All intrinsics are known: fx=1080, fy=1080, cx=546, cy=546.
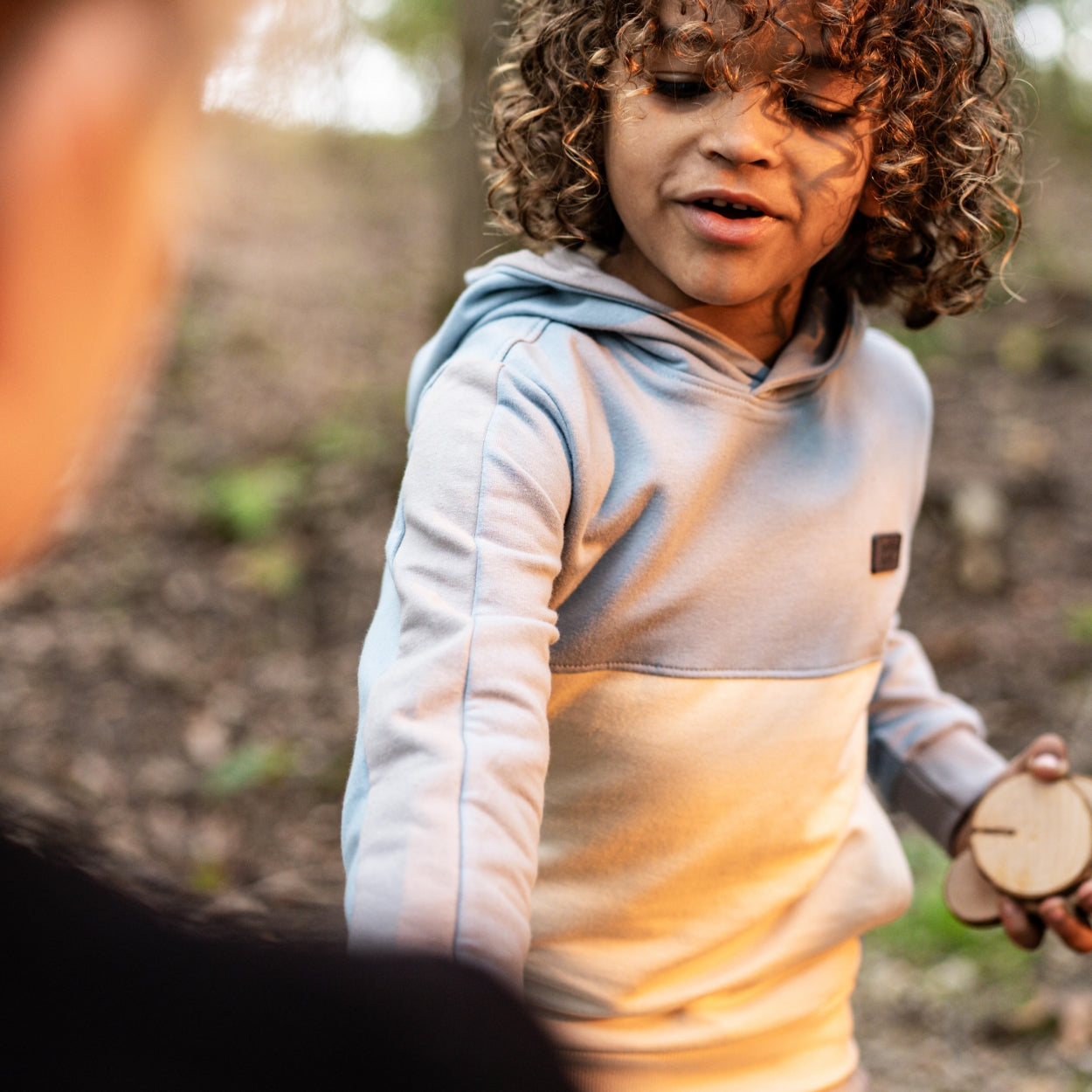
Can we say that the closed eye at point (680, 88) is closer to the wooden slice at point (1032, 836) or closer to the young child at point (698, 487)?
the young child at point (698, 487)

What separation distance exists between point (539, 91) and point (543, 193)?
146 mm

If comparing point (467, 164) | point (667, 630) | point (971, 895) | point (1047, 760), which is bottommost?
point (971, 895)

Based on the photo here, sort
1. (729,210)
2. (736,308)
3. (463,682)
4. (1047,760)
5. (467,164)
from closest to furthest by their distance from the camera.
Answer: (463,682), (729,210), (736,308), (1047,760), (467,164)

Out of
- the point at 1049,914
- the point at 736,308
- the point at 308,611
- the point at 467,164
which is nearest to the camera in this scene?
the point at 736,308

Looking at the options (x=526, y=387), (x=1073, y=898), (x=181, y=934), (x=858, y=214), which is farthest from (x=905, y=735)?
(x=181, y=934)

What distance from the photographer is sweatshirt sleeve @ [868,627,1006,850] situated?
189cm

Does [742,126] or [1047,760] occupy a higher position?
[742,126]

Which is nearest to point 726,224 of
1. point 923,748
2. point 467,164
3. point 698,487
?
point 698,487

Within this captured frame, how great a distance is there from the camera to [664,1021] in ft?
5.11

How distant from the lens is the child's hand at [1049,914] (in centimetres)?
166

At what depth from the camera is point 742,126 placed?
1327mm

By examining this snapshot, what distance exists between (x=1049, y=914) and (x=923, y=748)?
1.14 ft

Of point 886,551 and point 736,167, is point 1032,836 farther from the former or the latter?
point 736,167

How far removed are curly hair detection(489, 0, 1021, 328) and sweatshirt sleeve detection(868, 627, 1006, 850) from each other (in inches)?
25.4
